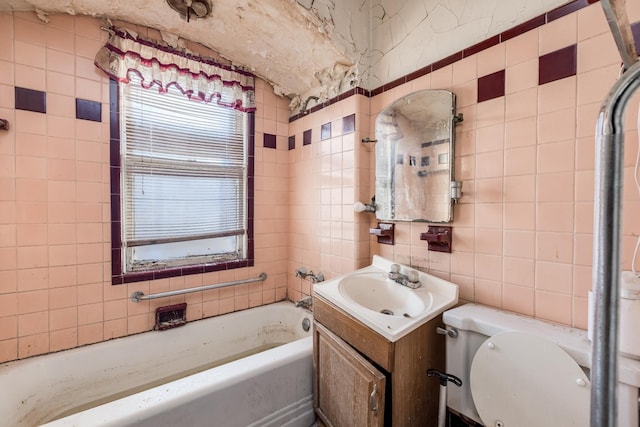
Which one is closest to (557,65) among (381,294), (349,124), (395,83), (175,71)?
(395,83)

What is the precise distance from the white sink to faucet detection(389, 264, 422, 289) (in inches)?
0.7

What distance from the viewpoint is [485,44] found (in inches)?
48.6

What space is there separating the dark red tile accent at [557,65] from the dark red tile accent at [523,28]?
0.45 ft

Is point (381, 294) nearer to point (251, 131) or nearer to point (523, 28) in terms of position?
point (523, 28)

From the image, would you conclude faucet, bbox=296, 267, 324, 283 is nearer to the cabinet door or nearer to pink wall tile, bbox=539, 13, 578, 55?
the cabinet door

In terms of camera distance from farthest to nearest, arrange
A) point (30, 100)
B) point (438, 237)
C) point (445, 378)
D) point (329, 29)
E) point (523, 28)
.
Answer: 1. point (329, 29)
2. point (30, 100)
3. point (438, 237)
4. point (523, 28)
5. point (445, 378)

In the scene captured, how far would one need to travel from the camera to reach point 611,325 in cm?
43

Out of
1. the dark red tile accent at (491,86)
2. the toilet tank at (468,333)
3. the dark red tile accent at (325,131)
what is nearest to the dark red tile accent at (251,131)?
the dark red tile accent at (325,131)

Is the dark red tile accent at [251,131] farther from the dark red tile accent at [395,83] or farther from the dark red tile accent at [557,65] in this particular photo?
the dark red tile accent at [557,65]

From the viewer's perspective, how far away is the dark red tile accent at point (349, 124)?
1741mm

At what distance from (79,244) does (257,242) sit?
1.09 metres

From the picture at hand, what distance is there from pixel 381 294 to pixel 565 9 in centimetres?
143

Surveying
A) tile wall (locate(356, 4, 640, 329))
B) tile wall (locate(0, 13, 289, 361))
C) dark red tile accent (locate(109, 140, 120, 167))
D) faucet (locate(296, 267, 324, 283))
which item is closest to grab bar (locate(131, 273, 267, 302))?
tile wall (locate(0, 13, 289, 361))

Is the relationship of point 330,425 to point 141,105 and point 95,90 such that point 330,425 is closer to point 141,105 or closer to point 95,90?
point 141,105
